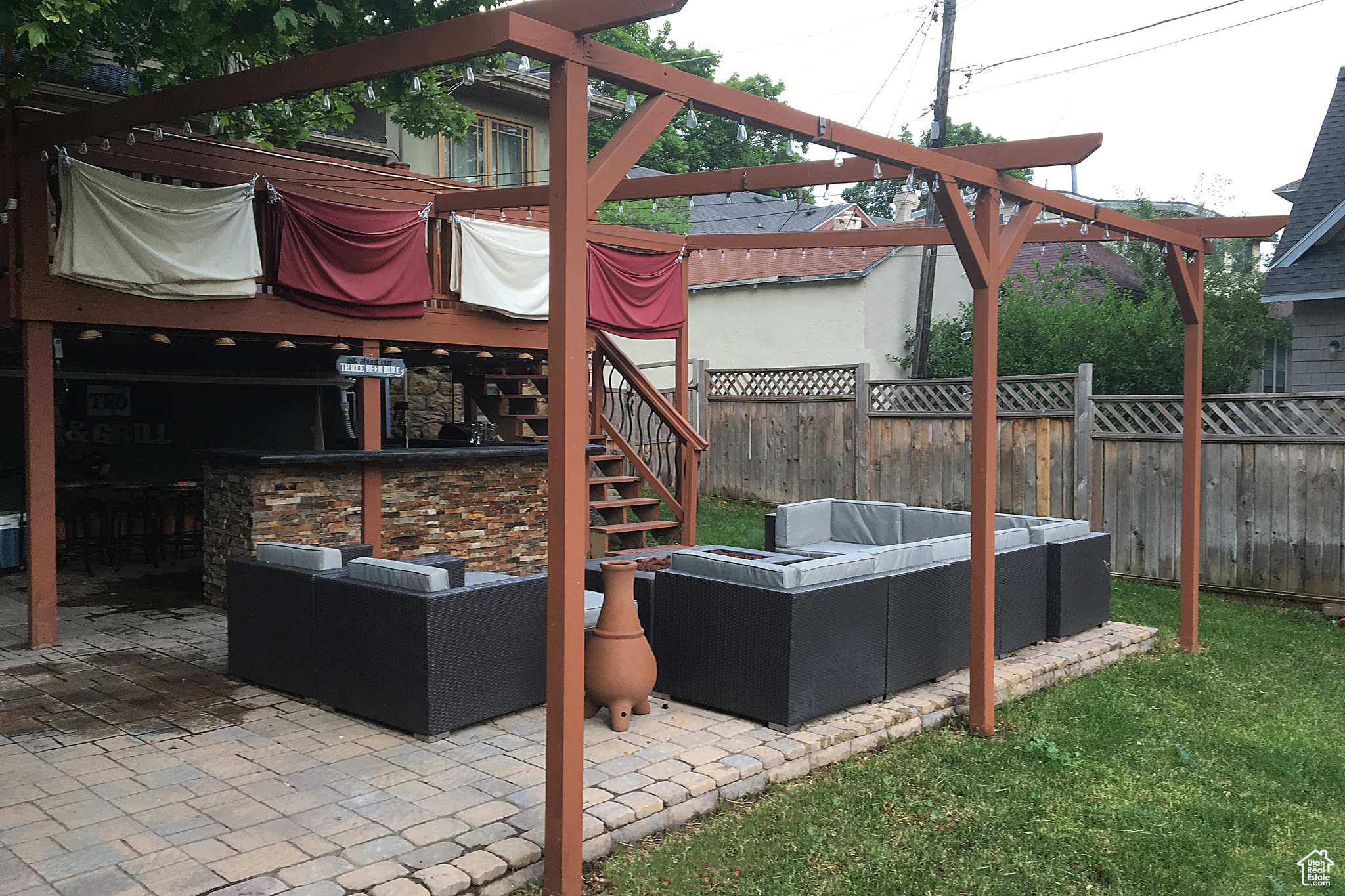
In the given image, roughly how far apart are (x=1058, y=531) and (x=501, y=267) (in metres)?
5.36

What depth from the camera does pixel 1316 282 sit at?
1089cm

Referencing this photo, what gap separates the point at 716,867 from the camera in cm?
373

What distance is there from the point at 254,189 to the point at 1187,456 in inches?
290

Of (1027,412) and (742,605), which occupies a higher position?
(1027,412)

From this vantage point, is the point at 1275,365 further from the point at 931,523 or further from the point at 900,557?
the point at 900,557

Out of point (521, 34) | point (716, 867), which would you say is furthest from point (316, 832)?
point (521, 34)

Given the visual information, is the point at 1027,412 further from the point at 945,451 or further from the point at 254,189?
the point at 254,189

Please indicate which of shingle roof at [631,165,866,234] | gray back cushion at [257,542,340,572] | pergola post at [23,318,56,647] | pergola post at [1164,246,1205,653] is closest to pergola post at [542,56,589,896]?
gray back cushion at [257,542,340,572]

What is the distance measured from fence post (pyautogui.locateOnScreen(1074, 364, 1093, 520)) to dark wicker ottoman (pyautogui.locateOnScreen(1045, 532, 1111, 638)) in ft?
7.41

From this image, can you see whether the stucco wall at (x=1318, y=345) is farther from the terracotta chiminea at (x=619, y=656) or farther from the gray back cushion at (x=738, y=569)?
the terracotta chiminea at (x=619, y=656)

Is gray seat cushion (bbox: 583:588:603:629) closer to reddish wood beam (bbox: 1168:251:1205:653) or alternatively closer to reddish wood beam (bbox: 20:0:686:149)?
reddish wood beam (bbox: 20:0:686:149)

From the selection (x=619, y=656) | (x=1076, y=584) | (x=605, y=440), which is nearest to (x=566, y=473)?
(x=619, y=656)

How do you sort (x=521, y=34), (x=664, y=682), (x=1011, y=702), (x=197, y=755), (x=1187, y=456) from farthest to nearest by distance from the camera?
(x=1187, y=456) → (x=1011, y=702) → (x=664, y=682) → (x=197, y=755) → (x=521, y=34)

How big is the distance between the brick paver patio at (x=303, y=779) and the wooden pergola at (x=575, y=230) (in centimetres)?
46
